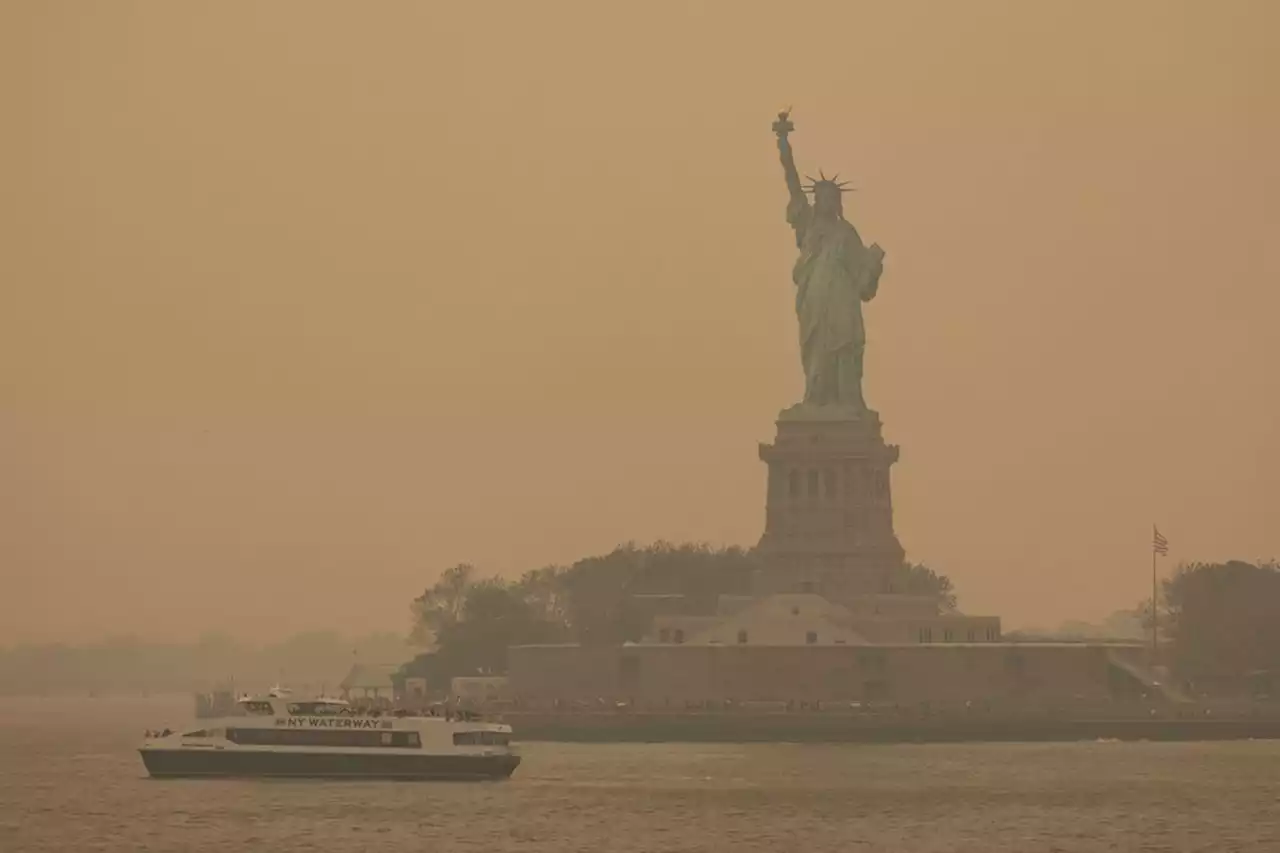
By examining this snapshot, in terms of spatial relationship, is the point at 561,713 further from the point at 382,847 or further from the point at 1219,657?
the point at 382,847

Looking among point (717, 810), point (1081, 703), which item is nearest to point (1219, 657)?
point (1081, 703)

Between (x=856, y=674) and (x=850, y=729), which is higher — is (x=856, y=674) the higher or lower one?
the higher one

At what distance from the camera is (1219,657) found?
18738cm

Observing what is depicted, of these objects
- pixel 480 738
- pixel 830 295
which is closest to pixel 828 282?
pixel 830 295

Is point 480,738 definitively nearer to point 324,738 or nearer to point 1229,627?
point 324,738

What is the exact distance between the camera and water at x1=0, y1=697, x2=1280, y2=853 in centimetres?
10869

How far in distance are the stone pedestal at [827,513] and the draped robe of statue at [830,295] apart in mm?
1950

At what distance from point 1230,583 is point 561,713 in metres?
41.2

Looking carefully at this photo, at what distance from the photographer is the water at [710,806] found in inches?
4279

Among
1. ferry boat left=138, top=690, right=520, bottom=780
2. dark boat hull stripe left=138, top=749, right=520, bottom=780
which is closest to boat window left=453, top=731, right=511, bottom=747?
ferry boat left=138, top=690, right=520, bottom=780

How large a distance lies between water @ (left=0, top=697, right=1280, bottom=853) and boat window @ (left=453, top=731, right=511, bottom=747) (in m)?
1.53

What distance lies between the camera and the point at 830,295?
584ft

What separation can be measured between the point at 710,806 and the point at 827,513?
53811mm

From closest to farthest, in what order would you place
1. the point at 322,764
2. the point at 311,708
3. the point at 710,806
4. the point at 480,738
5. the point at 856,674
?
the point at 710,806 < the point at 322,764 < the point at 311,708 < the point at 480,738 < the point at 856,674
